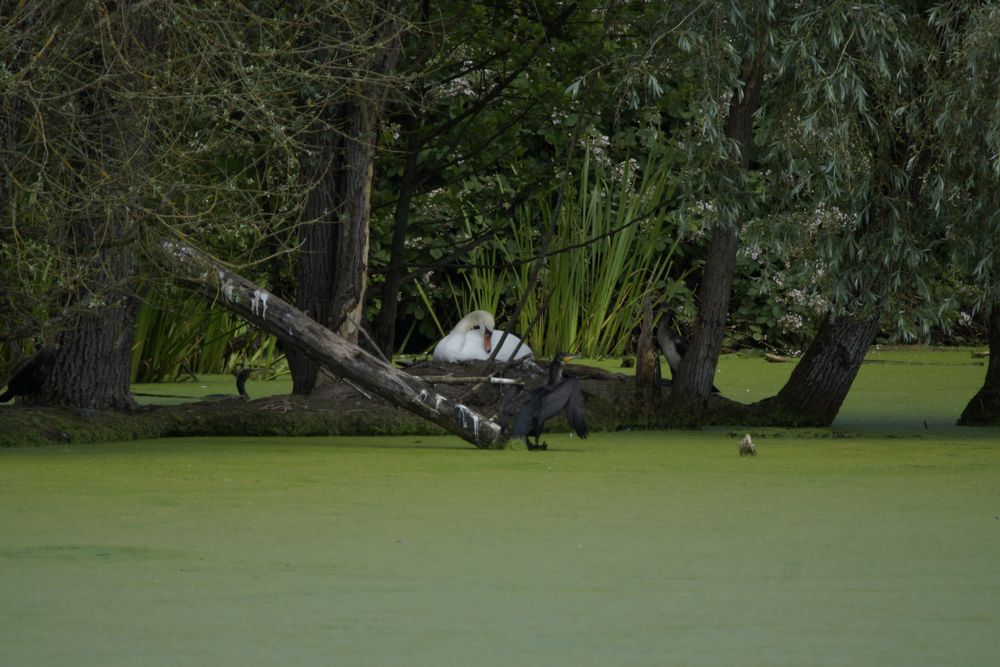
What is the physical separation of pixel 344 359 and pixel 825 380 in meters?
2.59

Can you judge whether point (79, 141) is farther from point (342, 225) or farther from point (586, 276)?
point (586, 276)

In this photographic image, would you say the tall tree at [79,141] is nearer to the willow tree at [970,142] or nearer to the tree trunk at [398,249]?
the tree trunk at [398,249]

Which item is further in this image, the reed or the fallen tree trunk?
the reed

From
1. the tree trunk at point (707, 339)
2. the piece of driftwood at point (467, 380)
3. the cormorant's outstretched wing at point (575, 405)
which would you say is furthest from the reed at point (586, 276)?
the cormorant's outstretched wing at point (575, 405)

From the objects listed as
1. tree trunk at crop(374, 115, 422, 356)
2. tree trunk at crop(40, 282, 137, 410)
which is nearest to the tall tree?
tree trunk at crop(40, 282, 137, 410)

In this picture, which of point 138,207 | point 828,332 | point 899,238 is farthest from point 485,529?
point 828,332

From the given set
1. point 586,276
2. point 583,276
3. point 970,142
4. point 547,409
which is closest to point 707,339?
point 547,409

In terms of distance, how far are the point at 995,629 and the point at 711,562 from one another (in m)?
0.84

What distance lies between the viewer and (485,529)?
437 cm

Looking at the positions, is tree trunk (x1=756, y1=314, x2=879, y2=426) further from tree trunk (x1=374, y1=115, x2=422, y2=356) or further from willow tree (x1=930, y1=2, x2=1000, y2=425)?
tree trunk (x1=374, y1=115, x2=422, y2=356)

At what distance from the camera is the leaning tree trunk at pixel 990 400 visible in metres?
8.16

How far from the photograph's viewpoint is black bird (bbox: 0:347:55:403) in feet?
23.6

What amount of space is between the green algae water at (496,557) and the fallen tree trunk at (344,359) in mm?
197

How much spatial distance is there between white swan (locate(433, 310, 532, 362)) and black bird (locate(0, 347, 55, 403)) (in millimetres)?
1925
